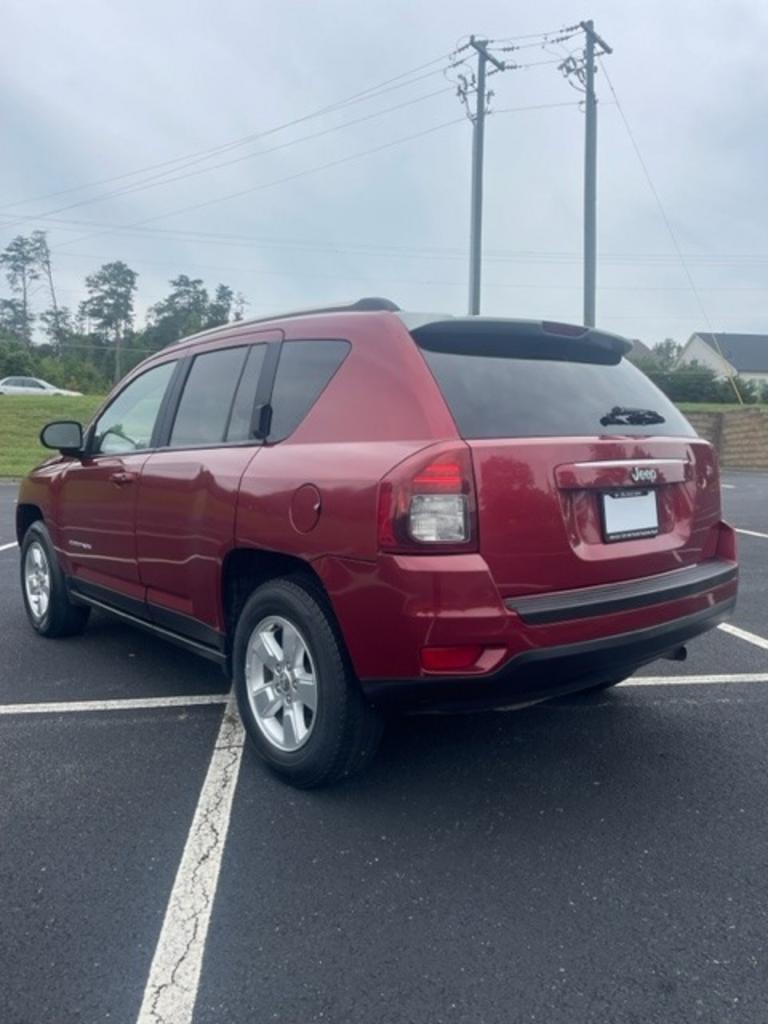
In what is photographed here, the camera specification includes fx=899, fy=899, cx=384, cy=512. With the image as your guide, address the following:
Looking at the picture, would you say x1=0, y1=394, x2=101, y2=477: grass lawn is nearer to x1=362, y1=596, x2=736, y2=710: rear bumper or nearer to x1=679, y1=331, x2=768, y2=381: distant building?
x1=362, y1=596, x2=736, y2=710: rear bumper

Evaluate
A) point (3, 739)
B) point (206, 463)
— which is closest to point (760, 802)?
point (206, 463)

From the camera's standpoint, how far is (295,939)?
2492 millimetres

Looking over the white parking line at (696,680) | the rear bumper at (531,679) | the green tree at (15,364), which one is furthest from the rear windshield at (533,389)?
the green tree at (15,364)

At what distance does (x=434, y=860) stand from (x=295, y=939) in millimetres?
593

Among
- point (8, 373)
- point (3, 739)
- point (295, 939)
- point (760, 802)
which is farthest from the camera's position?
point (8, 373)

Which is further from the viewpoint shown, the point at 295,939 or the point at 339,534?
the point at 339,534

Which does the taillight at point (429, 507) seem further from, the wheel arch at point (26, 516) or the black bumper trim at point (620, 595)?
the wheel arch at point (26, 516)

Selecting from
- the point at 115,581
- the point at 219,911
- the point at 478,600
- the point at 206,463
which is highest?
the point at 206,463

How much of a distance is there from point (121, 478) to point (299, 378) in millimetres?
1444

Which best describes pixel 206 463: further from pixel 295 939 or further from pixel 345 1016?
pixel 345 1016

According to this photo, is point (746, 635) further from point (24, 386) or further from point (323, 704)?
point (24, 386)

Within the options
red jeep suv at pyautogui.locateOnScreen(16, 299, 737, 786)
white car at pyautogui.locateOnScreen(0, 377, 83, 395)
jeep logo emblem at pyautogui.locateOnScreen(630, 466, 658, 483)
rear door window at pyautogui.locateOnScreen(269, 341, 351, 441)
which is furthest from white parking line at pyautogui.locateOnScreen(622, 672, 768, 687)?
white car at pyautogui.locateOnScreen(0, 377, 83, 395)

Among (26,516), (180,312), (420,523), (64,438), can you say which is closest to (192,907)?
(420,523)

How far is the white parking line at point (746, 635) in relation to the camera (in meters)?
5.47
